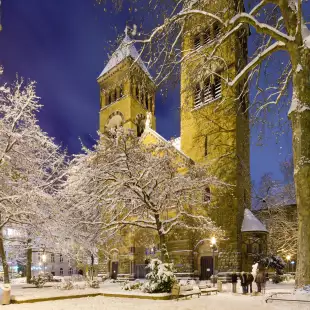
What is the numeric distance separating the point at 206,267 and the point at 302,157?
20553 millimetres

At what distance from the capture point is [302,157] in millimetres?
10062

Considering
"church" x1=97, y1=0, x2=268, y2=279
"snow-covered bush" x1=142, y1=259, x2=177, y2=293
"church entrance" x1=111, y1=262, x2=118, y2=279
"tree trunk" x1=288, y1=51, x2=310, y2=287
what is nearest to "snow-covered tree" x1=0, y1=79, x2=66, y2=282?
"snow-covered bush" x1=142, y1=259, x2=177, y2=293

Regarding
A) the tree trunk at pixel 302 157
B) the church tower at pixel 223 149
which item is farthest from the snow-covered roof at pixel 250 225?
the tree trunk at pixel 302 157

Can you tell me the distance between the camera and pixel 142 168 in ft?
70.0

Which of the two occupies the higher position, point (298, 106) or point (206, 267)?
point (298, 106)

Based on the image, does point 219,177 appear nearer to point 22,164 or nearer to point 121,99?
point 22,164

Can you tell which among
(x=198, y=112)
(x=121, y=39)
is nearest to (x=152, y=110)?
(x=198, y=112)

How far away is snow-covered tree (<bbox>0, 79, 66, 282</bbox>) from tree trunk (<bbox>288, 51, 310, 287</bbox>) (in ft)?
42.0

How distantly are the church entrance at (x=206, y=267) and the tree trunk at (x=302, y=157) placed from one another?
1948 cm

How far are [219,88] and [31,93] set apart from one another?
17371mm

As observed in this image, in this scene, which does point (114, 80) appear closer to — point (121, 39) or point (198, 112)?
point (198, 112)

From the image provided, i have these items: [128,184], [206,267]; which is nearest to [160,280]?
[128,184]

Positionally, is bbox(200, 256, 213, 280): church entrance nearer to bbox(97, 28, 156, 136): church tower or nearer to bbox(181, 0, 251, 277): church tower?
bbox(181, 0, 251, 277): church tower

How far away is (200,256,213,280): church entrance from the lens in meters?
28.5
